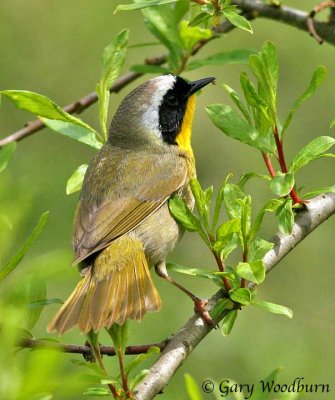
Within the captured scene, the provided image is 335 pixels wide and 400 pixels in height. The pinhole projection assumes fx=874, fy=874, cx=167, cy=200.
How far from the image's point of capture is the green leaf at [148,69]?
3346mm

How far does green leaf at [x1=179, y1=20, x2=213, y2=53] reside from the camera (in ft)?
9.77

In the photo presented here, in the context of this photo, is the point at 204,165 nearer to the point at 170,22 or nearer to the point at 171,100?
the point at 171,100

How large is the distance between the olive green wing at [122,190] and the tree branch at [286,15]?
749mm

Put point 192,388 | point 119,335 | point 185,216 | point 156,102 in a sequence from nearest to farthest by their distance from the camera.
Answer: point 192,388 → point 119,335 → point 185,216 → point 156,102

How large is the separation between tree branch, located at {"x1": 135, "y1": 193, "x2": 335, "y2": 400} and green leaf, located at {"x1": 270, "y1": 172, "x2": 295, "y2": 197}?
1.02ft

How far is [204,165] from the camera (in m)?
6.71

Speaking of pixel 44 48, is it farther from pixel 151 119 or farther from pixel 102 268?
pixel 102 268

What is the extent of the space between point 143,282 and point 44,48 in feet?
16.0

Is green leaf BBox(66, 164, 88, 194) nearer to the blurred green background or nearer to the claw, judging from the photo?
the claw

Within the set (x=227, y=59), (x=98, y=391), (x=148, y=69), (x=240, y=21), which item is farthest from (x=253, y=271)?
(x=148, y=69)

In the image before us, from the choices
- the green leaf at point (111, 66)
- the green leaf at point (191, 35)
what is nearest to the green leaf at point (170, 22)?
the green leaf at point (191, 35)

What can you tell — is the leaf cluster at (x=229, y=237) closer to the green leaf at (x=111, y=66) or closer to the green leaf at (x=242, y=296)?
the green leaf at (x=242, y=296)

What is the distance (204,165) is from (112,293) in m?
3.86

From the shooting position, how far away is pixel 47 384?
139 cm
